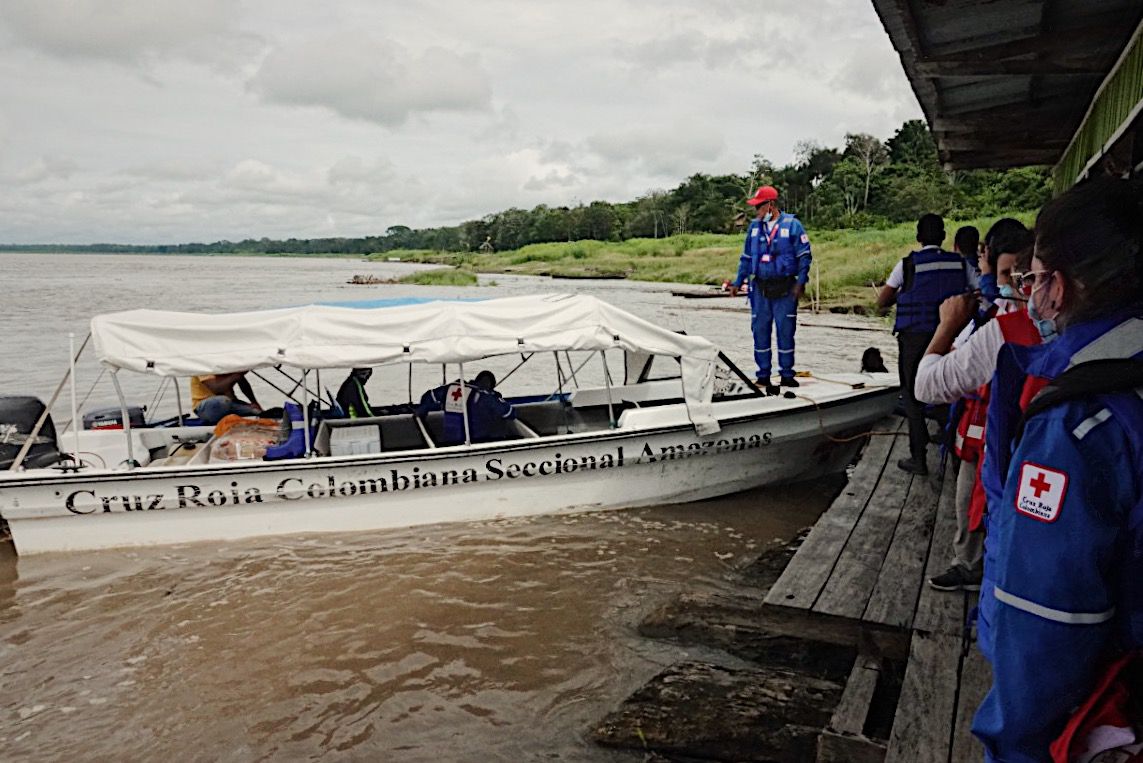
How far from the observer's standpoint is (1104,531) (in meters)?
1.55

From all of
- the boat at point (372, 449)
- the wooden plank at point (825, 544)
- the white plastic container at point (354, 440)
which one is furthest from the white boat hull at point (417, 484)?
the wooden plank at point (825, 544)

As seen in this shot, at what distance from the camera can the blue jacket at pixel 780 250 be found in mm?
9602

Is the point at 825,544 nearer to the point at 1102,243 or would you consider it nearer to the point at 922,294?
the point at 922,294

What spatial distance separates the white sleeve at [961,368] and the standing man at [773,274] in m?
6.39

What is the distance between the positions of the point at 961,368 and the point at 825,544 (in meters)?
2.72

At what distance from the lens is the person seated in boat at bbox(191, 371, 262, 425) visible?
882 centimetres

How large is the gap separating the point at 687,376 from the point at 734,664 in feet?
11.2

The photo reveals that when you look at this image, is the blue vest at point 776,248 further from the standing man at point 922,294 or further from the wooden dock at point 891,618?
the wooden dock at point 891,618

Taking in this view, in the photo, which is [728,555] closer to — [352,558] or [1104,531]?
[352,558]

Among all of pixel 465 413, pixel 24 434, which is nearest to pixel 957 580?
pixel 465 413

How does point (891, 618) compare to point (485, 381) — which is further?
Result: point (485, 381)

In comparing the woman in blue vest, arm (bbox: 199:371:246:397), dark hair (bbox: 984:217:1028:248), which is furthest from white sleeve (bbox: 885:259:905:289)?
arm (bbox: 199:371:246:397)

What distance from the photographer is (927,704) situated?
11.4ft

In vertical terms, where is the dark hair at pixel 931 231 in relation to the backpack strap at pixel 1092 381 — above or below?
above
